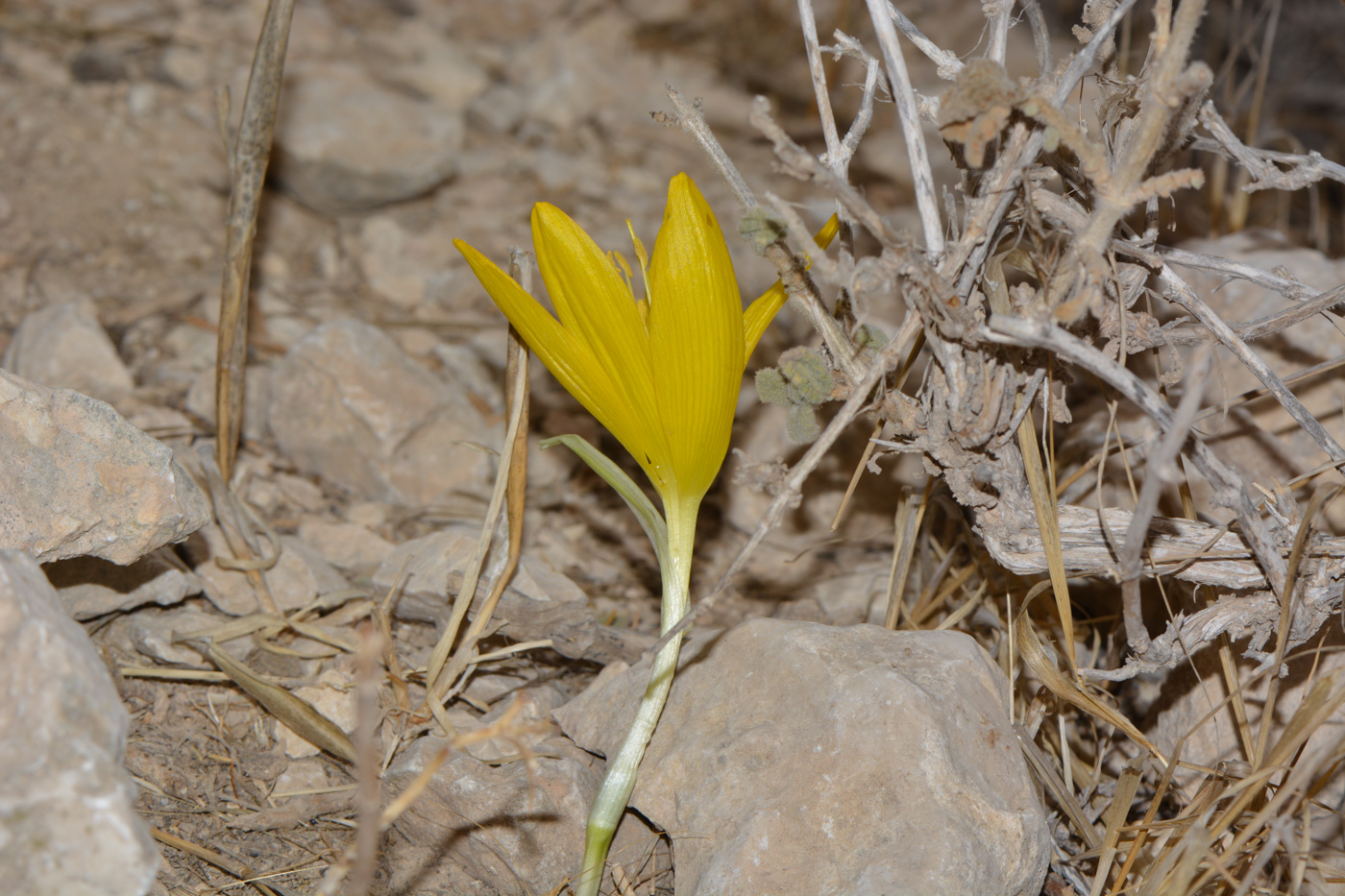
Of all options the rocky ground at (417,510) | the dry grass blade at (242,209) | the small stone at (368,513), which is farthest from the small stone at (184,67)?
the small stone at (368,513)

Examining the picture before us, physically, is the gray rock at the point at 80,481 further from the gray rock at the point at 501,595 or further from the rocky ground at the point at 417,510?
the gray rock at the point at 501,595

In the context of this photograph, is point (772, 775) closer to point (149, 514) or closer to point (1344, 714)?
point (1344, 714)

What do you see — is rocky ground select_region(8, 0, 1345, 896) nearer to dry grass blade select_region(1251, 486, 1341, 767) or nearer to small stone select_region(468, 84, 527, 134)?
small stone select_region(468, 84, 527, 134)

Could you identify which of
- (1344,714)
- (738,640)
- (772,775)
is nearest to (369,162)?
(738,640)

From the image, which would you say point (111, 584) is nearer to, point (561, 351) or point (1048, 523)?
point (561, 351)

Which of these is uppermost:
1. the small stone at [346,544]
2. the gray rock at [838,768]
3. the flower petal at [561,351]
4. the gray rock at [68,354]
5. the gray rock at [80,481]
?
the flower petal at [561,351]
